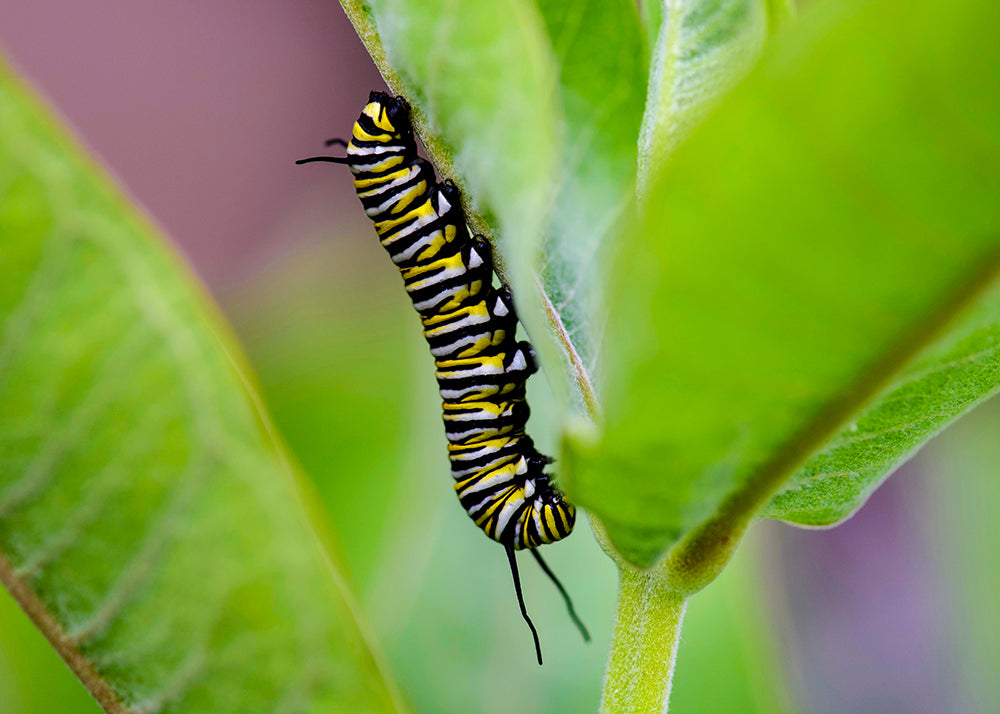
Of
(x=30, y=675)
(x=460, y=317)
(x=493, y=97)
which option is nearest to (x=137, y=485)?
(x=493, y=97)

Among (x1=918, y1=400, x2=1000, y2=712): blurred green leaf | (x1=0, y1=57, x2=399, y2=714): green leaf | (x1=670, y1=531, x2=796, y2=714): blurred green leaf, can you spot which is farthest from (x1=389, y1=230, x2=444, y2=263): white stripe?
(x1=918, y1=400, x2=1000, y2=712): blurred green leaf

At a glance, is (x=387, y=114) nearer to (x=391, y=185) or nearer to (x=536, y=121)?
(x=391, y=185)

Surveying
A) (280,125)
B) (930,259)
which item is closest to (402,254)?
(930,259)

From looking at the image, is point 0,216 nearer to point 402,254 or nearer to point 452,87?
point 452,87

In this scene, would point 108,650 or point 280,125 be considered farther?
point 280,125

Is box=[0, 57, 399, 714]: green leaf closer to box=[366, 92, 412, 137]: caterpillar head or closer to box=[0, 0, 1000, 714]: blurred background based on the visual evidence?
box=[0, 0, 1000, 714]: blurred background

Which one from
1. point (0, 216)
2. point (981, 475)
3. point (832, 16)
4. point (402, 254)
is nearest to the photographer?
point (832, 16)
